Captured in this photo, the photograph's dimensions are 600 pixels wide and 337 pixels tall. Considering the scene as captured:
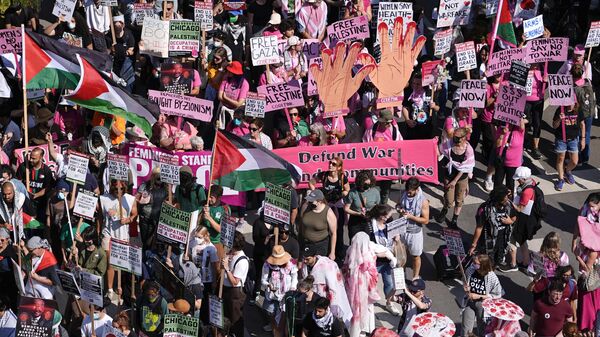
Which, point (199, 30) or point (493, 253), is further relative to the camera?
point (199, 30)

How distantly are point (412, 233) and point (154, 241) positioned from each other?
312cm

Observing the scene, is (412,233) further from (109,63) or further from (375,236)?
(109,63)

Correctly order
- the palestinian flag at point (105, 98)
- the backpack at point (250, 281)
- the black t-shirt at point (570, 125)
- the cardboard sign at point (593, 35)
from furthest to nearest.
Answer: the cardboard sign at point (593, 35) → the black t-shirt at point (570, 125) → the palestinian flag at point (105, 98) → the backpack at point (250, 281)

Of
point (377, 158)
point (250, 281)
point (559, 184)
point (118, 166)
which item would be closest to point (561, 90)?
point (559, 184)

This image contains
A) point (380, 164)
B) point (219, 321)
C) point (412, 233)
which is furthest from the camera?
point (380, 164)

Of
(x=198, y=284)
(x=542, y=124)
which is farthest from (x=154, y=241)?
(x=542, y=124)

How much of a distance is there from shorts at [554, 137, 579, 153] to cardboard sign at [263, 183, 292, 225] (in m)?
5.49

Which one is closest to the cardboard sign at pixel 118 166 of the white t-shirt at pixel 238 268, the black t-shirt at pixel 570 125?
the white t-shirt at pixel 238 268

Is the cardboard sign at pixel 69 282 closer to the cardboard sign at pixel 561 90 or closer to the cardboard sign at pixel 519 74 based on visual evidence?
the cardboard sign at pixel 519 74

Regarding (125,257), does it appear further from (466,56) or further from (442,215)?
(466,56)

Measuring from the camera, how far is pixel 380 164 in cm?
1884

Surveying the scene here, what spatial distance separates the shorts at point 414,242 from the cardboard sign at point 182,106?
3152mm

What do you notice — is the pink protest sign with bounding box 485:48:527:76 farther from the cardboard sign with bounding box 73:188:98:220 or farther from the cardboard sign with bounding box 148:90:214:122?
the cardboard sign with bounding box 73:188:98:220

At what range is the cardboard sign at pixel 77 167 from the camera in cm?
→ 1722
